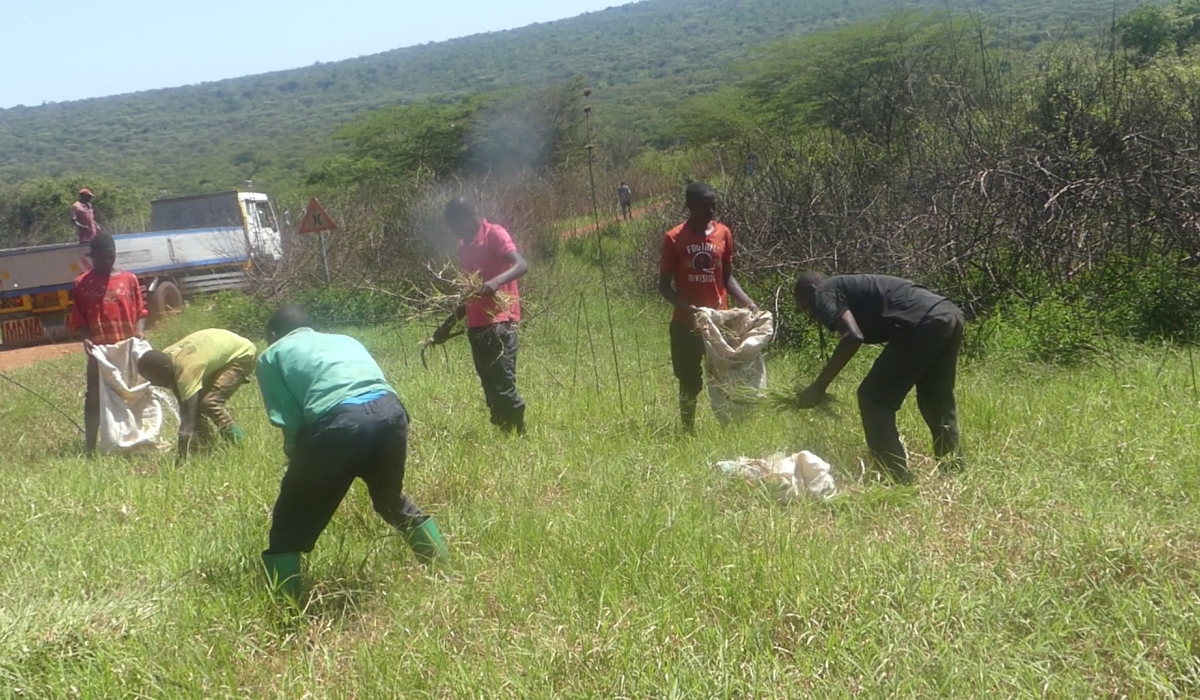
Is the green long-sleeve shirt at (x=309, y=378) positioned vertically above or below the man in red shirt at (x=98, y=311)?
above

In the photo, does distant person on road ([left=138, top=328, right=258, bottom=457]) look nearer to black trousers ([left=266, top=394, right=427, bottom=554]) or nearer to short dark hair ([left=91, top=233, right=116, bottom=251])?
short dark hair ([left=91, top=233, right=116, bottom=251])

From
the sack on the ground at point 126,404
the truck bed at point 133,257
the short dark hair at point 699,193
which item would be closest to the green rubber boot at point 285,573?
the short dark hair at point 699,193

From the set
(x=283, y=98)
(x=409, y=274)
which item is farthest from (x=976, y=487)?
(x=283, y=98)

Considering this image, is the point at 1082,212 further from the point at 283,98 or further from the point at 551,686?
the point at 283,98

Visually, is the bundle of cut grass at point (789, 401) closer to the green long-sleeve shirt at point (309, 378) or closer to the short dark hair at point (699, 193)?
the short dark hair at point (699, 193)

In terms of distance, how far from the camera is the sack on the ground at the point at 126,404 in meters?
6.84

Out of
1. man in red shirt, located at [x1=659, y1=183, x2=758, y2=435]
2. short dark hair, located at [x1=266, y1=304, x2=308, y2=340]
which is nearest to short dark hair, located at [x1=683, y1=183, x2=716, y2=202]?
man in red shirt, located at [x1=659, y1=183, x2=758, y2=435]

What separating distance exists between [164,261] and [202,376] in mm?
12431

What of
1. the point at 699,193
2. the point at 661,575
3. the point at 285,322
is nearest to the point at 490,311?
the point at 699,193

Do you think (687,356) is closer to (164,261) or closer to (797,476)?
(797,476)

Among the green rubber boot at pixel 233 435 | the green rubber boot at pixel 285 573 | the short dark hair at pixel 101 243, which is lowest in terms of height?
the green rubber boot at pixel 233 435

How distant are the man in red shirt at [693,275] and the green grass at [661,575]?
0.43m

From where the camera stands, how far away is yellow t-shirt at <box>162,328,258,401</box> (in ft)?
20.6

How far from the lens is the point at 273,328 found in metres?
4.43
